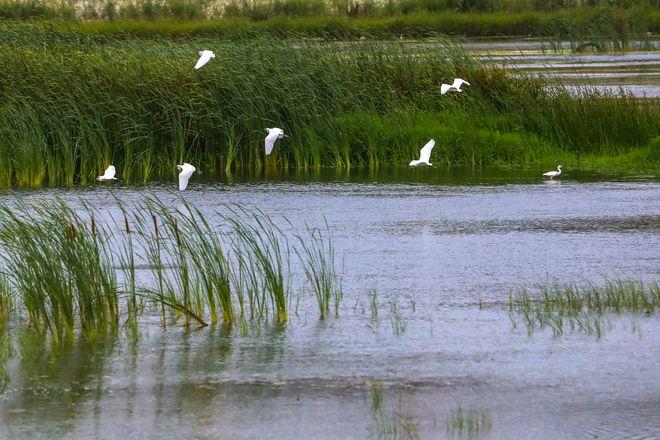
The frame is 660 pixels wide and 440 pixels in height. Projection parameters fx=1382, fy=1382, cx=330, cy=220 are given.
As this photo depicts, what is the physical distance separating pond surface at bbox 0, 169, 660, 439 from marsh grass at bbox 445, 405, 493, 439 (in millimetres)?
26

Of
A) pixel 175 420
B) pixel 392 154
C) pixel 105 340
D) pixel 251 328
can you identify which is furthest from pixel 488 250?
pixel 392 154

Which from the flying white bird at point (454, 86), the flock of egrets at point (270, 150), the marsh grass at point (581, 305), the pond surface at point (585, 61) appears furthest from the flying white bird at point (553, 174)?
the marsh grass at point (581, 305)

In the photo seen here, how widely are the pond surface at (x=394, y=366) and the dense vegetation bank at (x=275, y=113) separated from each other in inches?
248

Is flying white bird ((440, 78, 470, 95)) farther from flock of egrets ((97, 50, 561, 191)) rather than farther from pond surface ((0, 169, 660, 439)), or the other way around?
pond surface ((0, 169, 660, 439))

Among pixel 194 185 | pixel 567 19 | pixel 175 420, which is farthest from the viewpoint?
pixel 567 19

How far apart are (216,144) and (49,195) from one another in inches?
131

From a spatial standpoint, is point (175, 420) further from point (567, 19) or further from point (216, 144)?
point (567, 19)

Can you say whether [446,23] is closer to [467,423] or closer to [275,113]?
[275,113]

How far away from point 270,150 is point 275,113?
10.1ft

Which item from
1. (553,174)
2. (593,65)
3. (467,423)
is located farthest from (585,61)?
(467,423)

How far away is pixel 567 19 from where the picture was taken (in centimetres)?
4200

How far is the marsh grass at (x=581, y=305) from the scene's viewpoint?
29.8 feet

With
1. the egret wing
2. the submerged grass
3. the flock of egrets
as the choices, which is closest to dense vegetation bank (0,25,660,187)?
the flock of egrets

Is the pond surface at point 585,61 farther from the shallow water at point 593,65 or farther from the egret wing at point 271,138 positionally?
the egret wing at point 271,138
